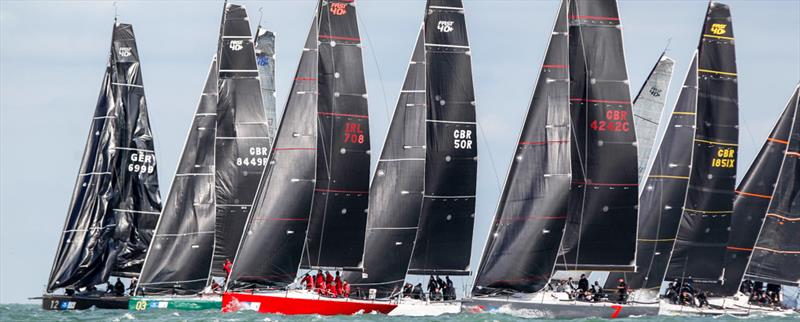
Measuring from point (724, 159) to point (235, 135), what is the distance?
18.8m

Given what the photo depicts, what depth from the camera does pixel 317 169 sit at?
2493 inches

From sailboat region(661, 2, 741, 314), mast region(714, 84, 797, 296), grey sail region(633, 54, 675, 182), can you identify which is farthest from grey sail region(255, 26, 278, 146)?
mast region(714, 84, 797, 296)

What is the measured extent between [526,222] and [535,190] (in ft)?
3.74

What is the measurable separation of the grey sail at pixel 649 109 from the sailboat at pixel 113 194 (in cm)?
1940

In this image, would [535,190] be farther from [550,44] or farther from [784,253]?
[784,253]

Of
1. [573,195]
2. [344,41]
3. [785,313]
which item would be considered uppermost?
[344,41]

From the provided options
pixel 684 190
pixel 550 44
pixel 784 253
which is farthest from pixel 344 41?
pixel 784 253

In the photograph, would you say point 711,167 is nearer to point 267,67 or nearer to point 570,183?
point 570,183

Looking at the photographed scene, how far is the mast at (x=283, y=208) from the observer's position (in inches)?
2463

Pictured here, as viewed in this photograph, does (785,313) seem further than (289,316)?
Yes

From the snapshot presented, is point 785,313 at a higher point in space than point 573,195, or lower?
lower

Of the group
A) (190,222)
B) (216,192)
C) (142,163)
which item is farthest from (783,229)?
(142,163)

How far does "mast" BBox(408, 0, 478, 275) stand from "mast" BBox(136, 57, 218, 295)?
29.6ft

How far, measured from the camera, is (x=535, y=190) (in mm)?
64188
